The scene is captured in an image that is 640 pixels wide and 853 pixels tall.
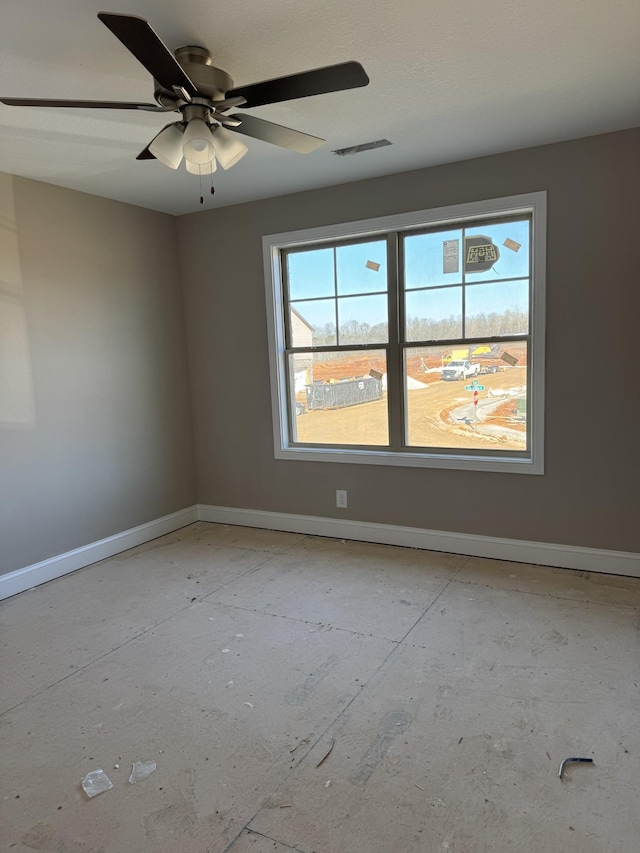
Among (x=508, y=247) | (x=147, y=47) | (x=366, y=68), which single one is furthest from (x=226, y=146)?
(x=508, y=247)

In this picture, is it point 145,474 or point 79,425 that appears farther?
point 145,474

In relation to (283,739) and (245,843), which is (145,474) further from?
(245,843)

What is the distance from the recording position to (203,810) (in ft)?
5.91

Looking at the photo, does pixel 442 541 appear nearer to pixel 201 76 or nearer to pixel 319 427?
pixel 319 427

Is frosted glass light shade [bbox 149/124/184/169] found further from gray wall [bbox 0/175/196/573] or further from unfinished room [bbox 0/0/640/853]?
gray wall [bbox 0/175/196/573]

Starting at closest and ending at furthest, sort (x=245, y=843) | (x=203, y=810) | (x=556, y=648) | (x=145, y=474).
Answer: (x=245, y=843)
(x=203, y=810)
(x=556, y=648)
(x=145, y=474)

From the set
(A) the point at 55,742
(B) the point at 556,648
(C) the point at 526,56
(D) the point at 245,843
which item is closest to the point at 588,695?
(B) the point at 556,648

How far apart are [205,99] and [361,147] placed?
146 centimetres

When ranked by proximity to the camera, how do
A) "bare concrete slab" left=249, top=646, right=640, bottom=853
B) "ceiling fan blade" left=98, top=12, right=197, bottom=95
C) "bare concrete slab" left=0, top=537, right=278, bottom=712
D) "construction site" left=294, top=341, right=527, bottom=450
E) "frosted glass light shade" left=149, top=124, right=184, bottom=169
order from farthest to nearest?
"construction site" left=294, top=341, right=527, bottom=450 → "bare concrete slab" left=0, top=537, right=278, bottom=712 → "frosted glass light shade" left=149, top=124, right=184, bottom=169 → "bare concrete slab" left=249, top=646, right=640, bottom=853 → "ceiling fan blade" left=98, top=12, right=197, bottom=95

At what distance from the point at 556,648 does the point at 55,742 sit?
2.20 m

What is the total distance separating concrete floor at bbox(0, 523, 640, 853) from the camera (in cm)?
173

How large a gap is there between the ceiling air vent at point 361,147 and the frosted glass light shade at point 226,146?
120 centimetres

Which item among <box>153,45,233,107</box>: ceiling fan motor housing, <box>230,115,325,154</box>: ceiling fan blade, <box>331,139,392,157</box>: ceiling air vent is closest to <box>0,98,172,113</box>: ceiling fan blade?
<box>153,45,233,107</box>: ceiling fan motor housing

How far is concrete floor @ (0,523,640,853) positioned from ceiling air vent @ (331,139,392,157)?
262 centimetres
